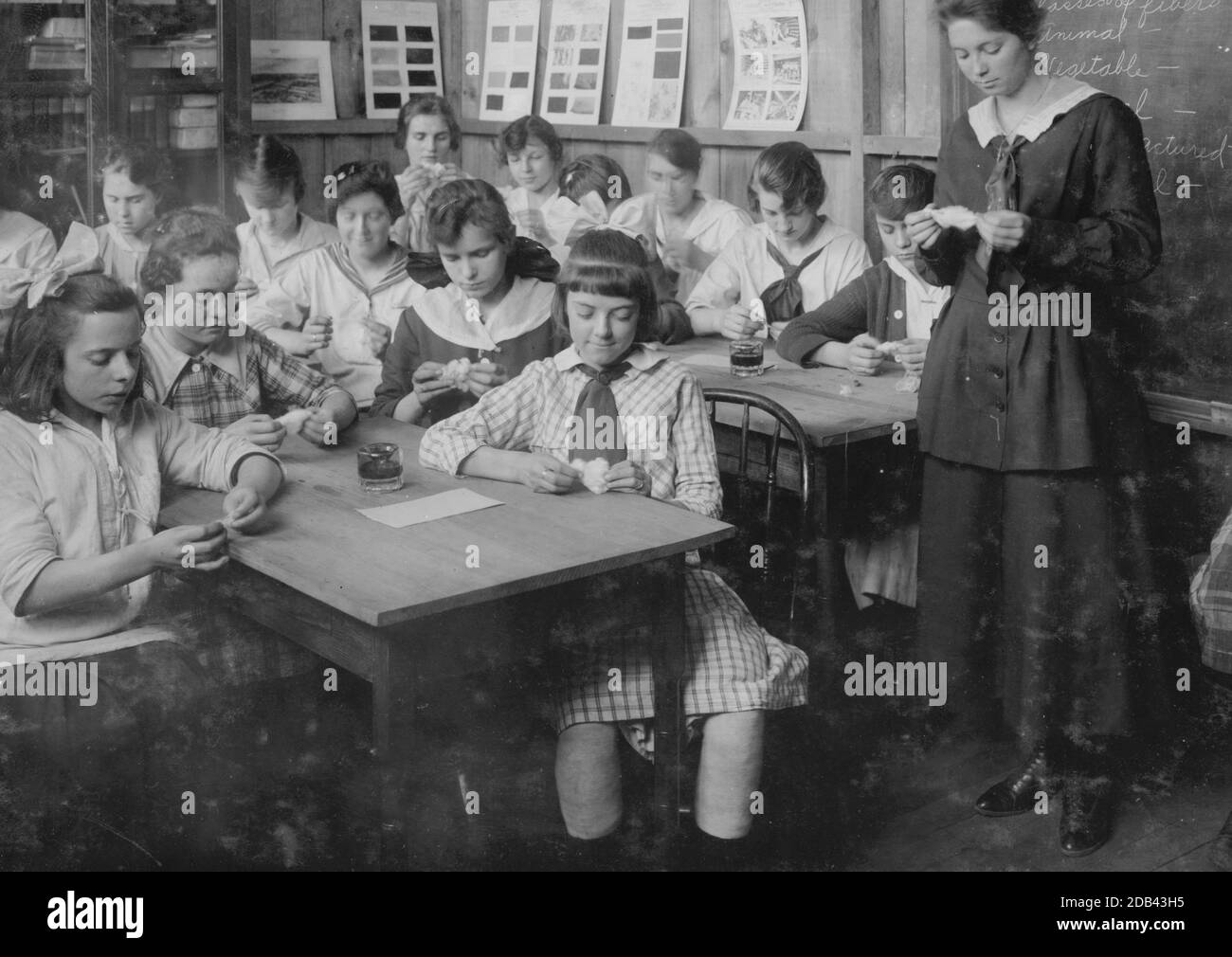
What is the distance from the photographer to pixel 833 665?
9.73 feet

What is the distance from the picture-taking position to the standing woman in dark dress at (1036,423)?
271cm

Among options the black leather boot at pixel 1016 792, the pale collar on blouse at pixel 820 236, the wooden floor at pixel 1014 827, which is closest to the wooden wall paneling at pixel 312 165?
the pale collar on blouse at pixel 820 236

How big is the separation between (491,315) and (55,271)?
3.47ft

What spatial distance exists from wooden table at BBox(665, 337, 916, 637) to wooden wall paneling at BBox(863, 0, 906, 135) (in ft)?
2.00

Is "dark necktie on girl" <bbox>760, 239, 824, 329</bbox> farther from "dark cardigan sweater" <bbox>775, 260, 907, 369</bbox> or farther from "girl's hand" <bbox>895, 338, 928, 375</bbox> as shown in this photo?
"girl's hand" <bbox>895, 338, 928, 375</bbox>

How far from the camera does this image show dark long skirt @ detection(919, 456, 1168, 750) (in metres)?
2.90

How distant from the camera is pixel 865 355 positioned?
346 centimetres

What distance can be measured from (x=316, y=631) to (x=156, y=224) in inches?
36.3

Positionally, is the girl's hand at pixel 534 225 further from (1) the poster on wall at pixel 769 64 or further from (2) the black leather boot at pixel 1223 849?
(2) the black leather boot at pixel 1223 849

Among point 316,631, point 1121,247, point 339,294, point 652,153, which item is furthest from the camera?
point 339,294

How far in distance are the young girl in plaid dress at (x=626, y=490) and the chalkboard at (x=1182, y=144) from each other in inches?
38.1
